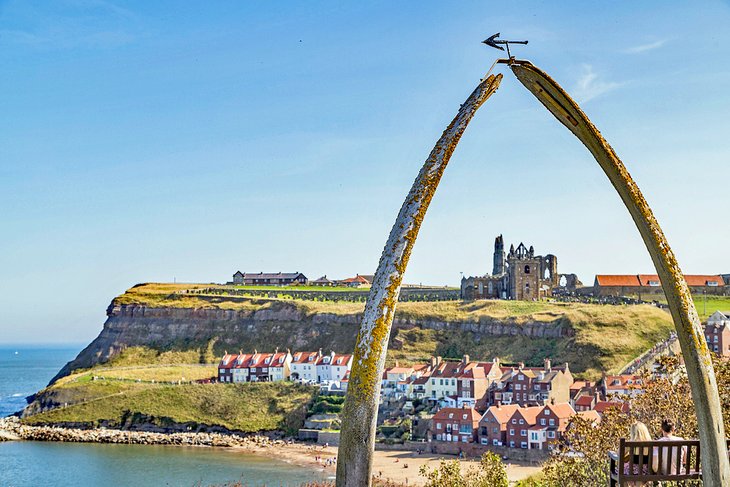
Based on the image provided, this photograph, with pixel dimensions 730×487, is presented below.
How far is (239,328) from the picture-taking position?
103 metres

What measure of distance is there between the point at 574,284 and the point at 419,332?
25.8m

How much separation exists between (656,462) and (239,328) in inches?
3863

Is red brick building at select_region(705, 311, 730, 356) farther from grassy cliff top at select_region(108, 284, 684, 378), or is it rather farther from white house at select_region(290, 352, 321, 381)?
white house at select_region(290, 352, 321, 381)

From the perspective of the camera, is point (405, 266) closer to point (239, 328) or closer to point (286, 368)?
point (286, 368)

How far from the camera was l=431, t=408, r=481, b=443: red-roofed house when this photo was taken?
2092 inches

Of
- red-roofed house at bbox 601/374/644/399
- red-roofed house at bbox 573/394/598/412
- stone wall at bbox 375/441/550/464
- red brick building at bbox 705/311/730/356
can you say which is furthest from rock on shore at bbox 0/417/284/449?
red brick building at bbox 705/311/730/356

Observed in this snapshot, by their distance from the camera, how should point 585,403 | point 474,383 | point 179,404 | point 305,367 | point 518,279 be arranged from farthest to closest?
point 518,279 < point 305,367 < point 179,404 < point 474,383 < point 585,403

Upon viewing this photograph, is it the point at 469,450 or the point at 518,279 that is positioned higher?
the point at 518,279

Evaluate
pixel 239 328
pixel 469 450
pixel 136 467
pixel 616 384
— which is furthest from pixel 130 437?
pixel 616 384

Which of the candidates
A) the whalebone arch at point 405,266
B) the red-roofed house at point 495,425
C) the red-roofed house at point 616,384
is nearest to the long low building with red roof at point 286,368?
the red-roofed house at point 495,425

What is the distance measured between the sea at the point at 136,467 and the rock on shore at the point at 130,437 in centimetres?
183


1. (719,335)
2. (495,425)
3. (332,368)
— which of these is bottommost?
(495,425)

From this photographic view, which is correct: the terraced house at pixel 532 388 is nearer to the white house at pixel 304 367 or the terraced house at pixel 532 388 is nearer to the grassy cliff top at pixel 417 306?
the grassy cliff top at pixel 417 306

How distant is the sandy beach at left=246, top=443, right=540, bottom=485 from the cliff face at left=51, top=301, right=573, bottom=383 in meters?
28.3
